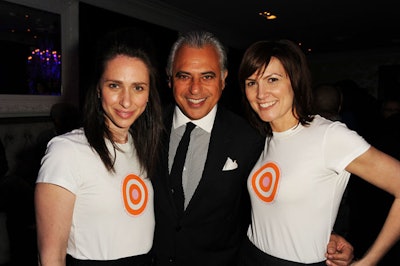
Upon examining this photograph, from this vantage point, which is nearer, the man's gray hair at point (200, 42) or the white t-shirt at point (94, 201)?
the white t-shirt at point (94, 201)

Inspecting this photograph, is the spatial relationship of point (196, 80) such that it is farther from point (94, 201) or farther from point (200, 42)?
point (94, 201)

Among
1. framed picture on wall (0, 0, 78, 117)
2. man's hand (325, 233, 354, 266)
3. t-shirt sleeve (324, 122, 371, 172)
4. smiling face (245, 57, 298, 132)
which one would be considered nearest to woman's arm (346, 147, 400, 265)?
t-shirt sleeve (324, 122, 371, 172)

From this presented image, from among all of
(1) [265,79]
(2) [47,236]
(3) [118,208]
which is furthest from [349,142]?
(2) [47,236]

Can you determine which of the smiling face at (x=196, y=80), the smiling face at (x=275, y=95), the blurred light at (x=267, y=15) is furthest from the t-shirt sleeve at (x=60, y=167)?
the blurred light at (x=267, y=15)

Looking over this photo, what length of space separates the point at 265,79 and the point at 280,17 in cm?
524

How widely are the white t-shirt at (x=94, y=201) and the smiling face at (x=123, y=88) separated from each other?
169mm

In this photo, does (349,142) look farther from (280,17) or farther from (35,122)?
(280,17)

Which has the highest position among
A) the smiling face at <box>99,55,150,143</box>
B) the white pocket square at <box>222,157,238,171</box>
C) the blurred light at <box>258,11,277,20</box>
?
the blurred light at <box>258,11,277,20</box>

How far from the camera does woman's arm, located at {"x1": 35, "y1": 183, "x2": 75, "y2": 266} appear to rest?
1.19 meters

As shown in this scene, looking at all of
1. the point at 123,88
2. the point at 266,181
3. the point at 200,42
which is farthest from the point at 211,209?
the point at 200,42

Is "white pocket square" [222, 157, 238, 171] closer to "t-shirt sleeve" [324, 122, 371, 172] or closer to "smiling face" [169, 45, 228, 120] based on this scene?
"smiling face" [169, 45, 228, 120]

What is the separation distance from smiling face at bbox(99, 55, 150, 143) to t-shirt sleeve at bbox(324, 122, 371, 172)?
2.66 ft

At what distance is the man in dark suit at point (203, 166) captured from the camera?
166cm

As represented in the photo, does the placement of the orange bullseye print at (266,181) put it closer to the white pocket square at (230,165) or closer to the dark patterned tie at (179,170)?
the white pocket square at (230,165)
